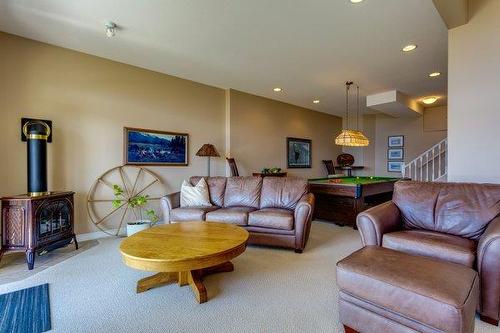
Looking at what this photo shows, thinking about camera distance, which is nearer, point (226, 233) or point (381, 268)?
point (381, 268)

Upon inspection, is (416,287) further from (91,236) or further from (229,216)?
(91,236)

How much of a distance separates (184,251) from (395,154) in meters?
7.81

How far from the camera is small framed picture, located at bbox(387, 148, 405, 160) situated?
7766mm

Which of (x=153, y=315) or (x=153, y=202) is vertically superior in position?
(x=153, y=202)

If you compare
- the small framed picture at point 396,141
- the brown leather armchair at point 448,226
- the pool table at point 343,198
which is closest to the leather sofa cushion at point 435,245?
the brown leather armchair at point 448,226

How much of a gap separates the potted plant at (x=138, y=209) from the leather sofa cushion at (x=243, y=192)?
4.18ft

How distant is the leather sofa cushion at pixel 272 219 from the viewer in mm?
3263

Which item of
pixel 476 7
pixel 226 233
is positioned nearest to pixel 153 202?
pixel 226 233

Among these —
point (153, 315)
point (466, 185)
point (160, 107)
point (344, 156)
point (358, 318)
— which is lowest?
point (153, 315)

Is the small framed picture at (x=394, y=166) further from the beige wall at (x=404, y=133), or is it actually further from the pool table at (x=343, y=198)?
the pool table at (x=343, y=198)

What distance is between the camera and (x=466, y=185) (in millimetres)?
2498

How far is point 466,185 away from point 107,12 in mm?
4119

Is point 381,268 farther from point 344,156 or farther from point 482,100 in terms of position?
point 344,156

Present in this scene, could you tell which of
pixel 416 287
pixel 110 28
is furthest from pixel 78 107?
pixel 416 287
